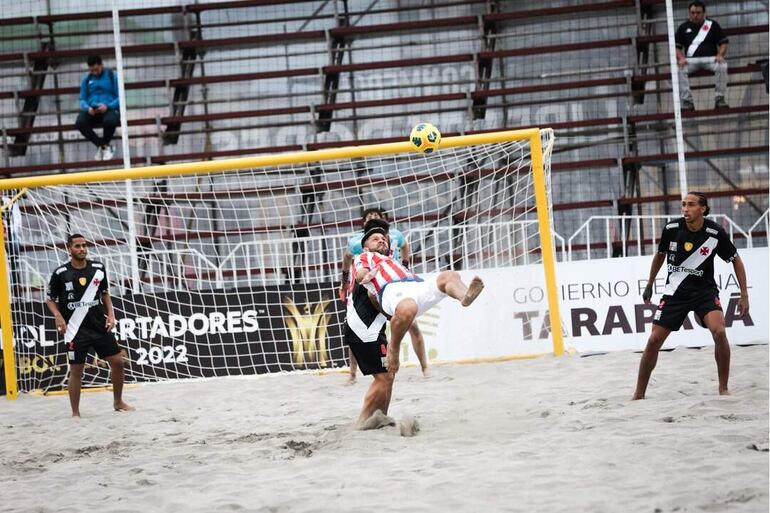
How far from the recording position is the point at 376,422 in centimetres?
724

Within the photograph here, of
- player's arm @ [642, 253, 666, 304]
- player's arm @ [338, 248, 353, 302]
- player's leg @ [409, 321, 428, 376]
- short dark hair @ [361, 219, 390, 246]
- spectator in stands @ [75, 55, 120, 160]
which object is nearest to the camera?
short dark hair @ [361, 219, 390, 246]

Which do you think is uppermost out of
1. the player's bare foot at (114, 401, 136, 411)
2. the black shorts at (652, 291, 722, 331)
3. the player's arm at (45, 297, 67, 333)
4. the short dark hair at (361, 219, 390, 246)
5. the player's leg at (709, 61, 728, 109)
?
the player's leg at (709, 61, 728, 109)

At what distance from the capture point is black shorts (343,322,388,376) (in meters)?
7.38

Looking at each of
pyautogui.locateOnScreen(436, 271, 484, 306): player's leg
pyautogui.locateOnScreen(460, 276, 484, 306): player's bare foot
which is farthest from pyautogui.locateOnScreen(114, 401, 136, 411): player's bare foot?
pyautogui.locateOnScreen(460, 276, 484, 306): player's bare foot

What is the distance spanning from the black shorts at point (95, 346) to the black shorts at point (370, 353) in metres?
3.32

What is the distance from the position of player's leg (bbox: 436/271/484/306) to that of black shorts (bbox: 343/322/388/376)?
77 centimetres

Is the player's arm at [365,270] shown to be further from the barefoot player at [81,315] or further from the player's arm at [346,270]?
the barefoot player at [81,315]

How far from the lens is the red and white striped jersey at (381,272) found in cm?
720

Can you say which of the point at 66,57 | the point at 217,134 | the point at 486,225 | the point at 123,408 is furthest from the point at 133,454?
the point at 66,57

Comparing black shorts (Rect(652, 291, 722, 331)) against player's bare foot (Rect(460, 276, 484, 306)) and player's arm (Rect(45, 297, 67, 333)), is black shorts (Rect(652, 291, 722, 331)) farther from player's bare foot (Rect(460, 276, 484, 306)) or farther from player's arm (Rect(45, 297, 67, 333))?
player's arm (Rect(45, 297, 67, 333))

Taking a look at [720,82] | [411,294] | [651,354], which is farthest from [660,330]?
[720,82]

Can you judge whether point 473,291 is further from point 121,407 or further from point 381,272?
point 121,407

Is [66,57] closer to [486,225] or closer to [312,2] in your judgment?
[312,2]

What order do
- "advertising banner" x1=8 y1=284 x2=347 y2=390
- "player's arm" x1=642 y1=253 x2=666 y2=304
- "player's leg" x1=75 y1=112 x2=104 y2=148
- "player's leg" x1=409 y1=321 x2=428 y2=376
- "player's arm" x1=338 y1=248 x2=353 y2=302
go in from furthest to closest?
"player's leg" x1=75 y1=112 x2=104 y2=148 < "advertising banner" x1=8 y1=284 x2=347 y2=390 < "player's leg" x1=409 y1=321 x2=428 y2=376 < "player's arm" x1=338 y1=248 x2=353 y2=302 < "player's arm" x1=642 y1=253 x2=666 y2=304
